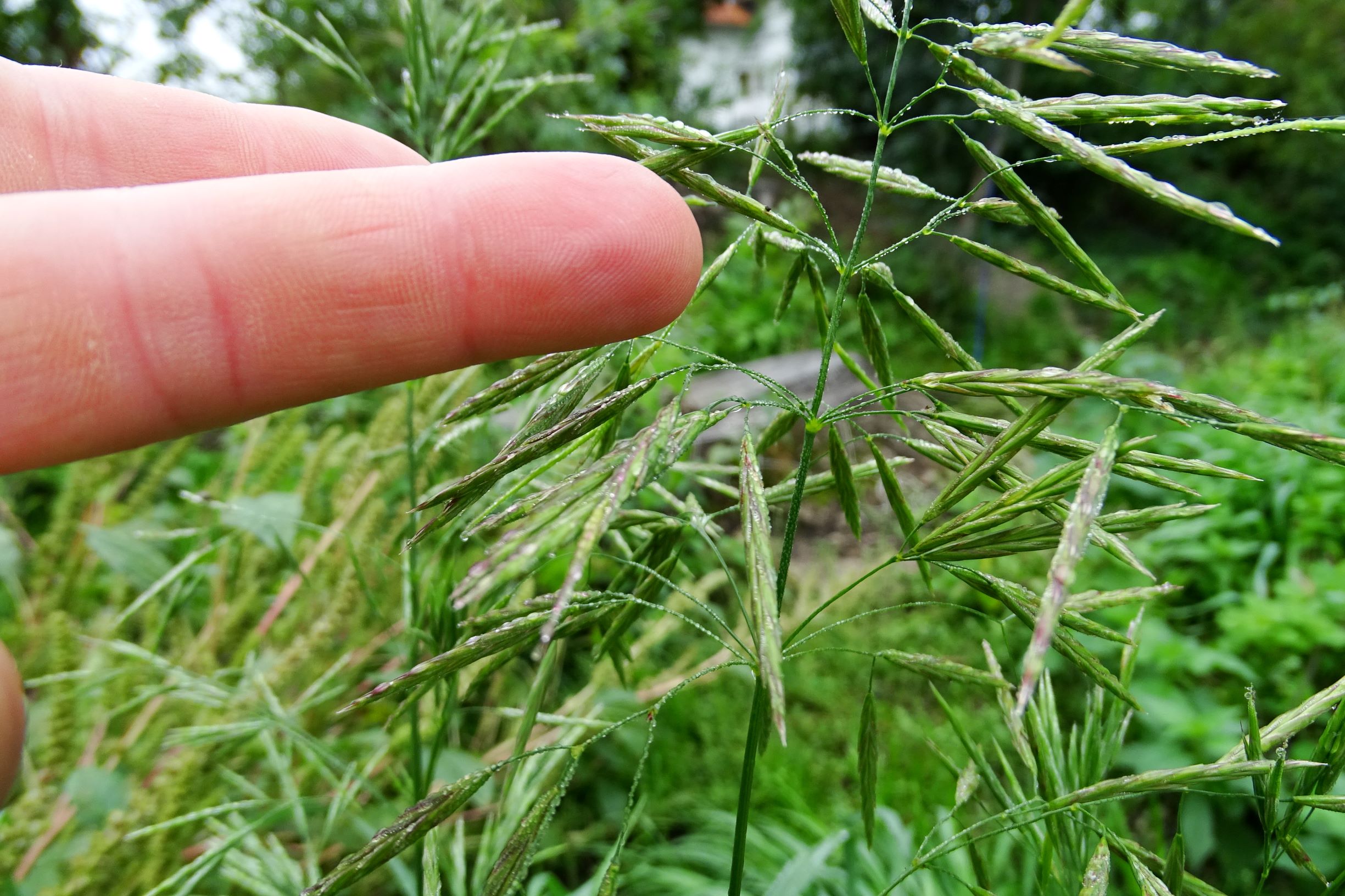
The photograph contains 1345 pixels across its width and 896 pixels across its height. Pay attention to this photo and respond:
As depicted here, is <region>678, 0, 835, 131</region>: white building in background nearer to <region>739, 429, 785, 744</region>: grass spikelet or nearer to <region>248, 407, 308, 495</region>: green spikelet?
<region>248, 407, 308, 495</region>: green spikelet

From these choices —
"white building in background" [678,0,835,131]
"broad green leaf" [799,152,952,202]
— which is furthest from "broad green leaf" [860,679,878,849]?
"white building in background" [678,0,835,131]

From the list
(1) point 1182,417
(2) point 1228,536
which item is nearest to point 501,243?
(1) point 1182,417

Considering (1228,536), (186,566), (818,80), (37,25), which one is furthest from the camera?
(818,80)

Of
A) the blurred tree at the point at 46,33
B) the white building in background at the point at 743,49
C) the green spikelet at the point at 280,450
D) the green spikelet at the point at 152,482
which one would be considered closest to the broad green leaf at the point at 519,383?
the green spikelet at the point at 280,450

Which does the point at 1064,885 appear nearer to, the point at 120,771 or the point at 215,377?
the point at 215,377

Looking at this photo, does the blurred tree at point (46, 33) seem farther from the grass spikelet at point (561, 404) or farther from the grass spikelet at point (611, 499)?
the grass spikelet at point (611, 499)

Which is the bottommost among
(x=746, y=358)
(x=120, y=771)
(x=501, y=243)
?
(x=746, y=358)

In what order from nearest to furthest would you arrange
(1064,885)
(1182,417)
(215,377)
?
(1182,417), (215,377), (1064,885)
